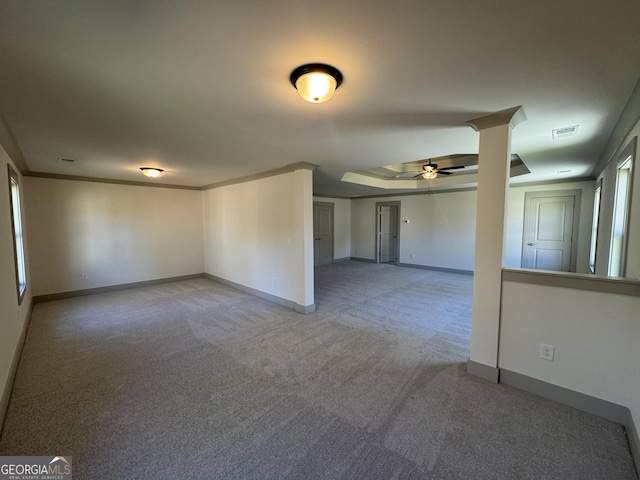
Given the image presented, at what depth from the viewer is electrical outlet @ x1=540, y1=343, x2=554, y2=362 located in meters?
2.17

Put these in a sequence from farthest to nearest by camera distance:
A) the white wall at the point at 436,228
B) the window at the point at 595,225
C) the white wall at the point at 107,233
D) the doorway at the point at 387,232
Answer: the doorway at the point at 387,232, the white wall at the point at 436,228, the white wall at the point at 107,233, the window at the point at 595,225

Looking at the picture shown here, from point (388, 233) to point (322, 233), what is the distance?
242cm

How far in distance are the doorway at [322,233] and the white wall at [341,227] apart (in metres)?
0.20

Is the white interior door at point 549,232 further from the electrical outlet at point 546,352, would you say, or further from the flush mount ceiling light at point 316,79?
the flush mount ceiling light at point 316,79

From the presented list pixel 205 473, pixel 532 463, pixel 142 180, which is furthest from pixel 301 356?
pixel 142 180

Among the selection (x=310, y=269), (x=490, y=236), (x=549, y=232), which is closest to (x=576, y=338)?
(x=490, y=236)

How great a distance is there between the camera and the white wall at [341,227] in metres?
8.88

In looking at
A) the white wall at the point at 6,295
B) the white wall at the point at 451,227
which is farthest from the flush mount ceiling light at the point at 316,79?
the white wall at the point at 451,227

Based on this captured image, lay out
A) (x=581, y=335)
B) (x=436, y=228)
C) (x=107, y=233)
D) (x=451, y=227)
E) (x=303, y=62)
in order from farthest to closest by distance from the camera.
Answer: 1. (x=436, y=228)
2. (x=451, y=227)
3. (x=107, y=233)
4. (x=581, y=335)
5. (x=303, y=62)

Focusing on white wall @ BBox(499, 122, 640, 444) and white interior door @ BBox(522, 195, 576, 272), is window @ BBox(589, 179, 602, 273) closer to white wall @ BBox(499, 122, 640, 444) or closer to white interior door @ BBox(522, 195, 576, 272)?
white interior door @ BBox(522, 195, 576, 272)

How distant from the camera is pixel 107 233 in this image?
534 centimetres

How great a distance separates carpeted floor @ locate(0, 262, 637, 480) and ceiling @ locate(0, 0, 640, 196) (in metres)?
2.37

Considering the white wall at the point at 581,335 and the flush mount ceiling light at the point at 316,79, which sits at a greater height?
the flush mount ceiling light at the point at 316,79

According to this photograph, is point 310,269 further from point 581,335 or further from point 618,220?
point 618,220
